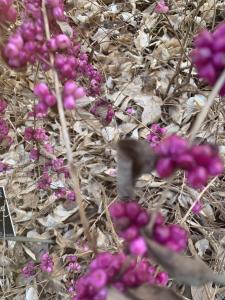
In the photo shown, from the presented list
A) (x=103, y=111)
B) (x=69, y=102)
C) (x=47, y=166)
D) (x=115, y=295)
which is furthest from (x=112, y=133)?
(x=115, y=295)

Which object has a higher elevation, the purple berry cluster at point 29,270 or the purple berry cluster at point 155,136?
the purple berry cluster at point 155,136

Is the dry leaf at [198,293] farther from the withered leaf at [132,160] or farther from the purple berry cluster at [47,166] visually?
the withered leaf at [132,160]

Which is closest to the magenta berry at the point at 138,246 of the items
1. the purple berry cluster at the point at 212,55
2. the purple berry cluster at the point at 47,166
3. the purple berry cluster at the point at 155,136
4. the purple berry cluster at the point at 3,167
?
the purple berry cluster at the point at 212,55

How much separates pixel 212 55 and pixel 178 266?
0.74 feet

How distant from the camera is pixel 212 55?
1.78ft

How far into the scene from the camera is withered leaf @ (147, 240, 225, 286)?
0.55 metres

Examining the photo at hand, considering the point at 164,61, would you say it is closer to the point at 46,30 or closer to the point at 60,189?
the point at 60,189

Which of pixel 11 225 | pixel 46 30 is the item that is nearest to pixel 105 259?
pixel 46 30

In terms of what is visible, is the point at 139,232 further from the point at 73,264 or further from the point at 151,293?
the point at 73,264

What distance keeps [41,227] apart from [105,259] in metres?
1.01

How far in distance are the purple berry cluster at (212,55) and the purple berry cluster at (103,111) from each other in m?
0.98

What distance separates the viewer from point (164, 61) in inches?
70.4

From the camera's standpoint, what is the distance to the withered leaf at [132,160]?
22.7 inches

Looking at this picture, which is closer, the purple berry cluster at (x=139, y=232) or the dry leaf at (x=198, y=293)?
the purple berry cluster at (x=139, y=232)
